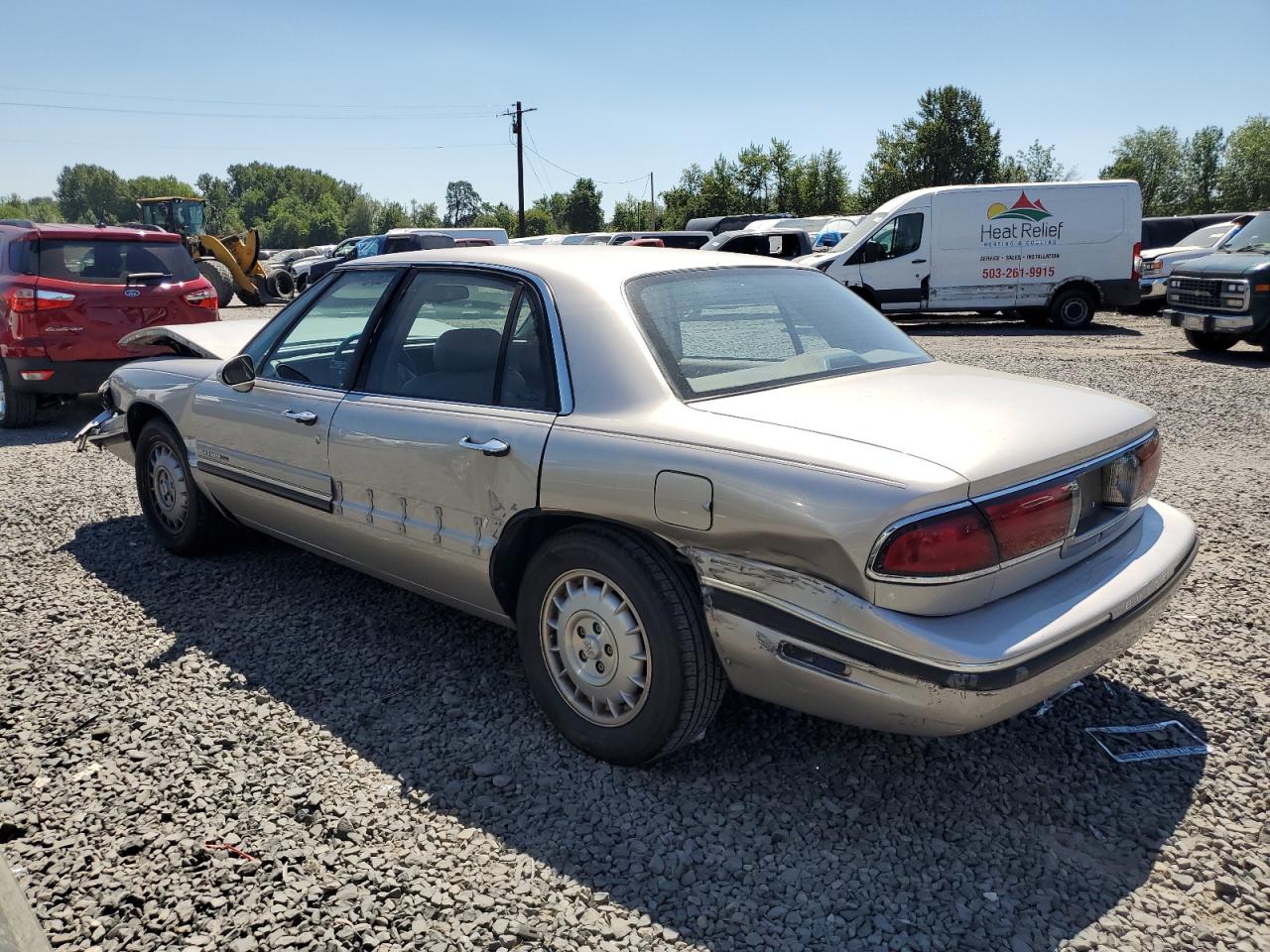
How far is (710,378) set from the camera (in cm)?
298

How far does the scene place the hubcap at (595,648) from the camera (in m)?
2.82

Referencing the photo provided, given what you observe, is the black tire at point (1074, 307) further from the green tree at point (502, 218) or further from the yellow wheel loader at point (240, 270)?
the green tree at point (502, 218)

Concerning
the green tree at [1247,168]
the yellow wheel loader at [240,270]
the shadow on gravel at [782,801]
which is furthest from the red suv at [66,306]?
the green tree at [1247,168]

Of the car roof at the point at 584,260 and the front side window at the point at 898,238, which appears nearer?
the car roof at the point at 584,260

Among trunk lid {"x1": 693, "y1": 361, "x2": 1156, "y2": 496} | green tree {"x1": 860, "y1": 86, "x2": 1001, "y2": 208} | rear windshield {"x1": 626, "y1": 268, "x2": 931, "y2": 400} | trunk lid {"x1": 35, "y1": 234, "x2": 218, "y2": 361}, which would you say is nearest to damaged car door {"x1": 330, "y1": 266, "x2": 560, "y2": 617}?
rear windshield {"x1": 626, "y1": 268, "x2": 931, "y2": 400}

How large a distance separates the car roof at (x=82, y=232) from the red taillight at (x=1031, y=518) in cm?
883

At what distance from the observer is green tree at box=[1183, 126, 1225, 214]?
72.3 metres

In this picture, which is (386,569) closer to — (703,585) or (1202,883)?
(703,585)

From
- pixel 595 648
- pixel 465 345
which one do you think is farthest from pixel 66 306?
pixel 595 648

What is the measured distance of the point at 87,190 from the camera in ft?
484

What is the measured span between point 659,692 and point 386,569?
4.67 feet

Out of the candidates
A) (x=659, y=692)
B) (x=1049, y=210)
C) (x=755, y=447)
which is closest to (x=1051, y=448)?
(x=755, y=447)

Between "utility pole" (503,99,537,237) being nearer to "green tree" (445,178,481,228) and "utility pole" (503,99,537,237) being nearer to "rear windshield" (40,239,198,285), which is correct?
"rear windshield" (40,239,198,285)

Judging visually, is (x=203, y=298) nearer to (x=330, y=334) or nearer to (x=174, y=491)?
(x=174, y=491)
